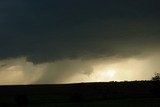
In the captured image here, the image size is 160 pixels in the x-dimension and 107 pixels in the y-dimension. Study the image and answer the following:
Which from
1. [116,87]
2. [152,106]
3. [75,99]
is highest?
[116,87]

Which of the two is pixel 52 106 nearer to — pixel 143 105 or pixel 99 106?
pixel 99 106

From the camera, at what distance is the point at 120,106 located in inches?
3716

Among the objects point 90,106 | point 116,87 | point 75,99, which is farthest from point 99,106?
point 116,87

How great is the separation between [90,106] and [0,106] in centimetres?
2409

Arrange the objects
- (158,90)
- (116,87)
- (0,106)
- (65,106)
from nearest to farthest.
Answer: (65,106)
(0,106)
(158,90)
(116,87)

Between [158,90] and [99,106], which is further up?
[158,90]

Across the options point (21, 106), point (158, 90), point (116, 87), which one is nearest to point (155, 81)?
point (158, 90)

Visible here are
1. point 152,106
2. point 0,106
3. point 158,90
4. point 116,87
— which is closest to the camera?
point 152,106

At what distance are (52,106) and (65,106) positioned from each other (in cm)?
287

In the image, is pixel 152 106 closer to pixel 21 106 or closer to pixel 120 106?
pixel 120 106

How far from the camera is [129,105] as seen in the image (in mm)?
95812

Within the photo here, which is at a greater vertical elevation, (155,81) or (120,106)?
(155,81)

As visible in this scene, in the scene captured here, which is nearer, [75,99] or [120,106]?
[120,106]

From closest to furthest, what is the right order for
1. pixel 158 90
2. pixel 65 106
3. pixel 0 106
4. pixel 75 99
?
pixel 65 106 < pixel 0 106 < pixel 75 99 < pixel 158 90
